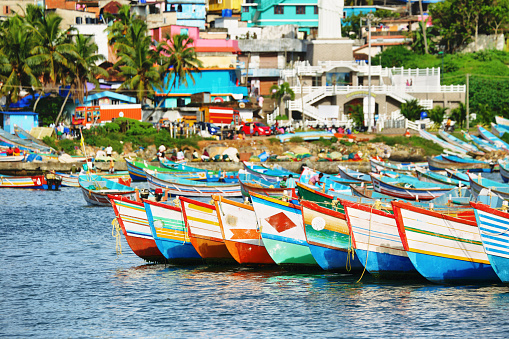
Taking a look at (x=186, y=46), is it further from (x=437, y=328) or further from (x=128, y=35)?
(x=437, y=328)

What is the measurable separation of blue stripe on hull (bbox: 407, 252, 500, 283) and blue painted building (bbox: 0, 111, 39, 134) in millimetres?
49586

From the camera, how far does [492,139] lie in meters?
65.1

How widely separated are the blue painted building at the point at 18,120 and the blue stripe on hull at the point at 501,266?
168ft

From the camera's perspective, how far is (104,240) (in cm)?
3219

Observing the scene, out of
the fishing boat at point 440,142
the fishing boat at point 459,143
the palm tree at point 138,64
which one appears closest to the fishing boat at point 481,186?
the fishing boat at point 459,143

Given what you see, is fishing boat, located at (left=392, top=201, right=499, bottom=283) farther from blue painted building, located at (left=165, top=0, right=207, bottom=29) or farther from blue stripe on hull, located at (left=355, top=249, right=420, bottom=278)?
blue painted building, located at (left=165, top=0, right=207, bottom=29)

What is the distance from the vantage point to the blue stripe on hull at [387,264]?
22.5 meters

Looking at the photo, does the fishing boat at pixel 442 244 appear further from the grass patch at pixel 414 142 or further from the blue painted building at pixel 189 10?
the blue painted building at pixel 189 10

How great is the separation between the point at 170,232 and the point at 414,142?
1714 inches

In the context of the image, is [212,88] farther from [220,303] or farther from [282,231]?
[220,303]

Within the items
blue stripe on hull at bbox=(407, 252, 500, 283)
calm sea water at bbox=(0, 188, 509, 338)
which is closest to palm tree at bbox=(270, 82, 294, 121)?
calm sea water at bbox=(0, 188, 509, 338)

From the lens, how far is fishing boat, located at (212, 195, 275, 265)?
79.3 ft

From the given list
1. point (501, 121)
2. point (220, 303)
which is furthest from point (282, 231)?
point (501, 121)

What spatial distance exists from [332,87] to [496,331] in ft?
182
